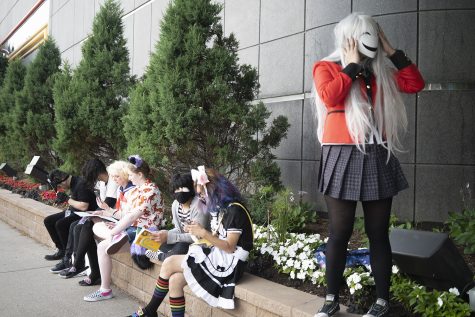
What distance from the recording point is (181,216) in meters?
3.93

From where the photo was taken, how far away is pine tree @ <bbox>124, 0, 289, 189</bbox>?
4953 millimetres

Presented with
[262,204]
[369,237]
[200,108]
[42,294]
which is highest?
[200,108]

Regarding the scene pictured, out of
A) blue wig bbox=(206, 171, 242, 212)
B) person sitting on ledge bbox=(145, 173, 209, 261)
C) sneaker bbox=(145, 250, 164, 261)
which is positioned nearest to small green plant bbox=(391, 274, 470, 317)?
blue wig bbox=(206, 171, 242, 212)

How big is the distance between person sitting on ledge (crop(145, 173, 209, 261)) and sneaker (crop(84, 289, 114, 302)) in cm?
79

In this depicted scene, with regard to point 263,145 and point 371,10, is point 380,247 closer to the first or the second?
point 263,145

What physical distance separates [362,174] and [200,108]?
108 inches

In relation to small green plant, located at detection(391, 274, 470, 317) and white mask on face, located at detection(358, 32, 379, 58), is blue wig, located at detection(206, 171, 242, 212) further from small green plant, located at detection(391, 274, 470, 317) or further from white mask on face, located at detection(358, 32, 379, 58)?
white mask on face, located at detection(358, 32, 379, 58)

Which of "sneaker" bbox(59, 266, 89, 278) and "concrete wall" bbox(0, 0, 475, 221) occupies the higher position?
"concrete wall" bbox(0, 0, 475, 221)

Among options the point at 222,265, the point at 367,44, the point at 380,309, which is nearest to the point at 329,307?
the point at 380,309

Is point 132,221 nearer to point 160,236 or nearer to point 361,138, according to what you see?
point 160,236

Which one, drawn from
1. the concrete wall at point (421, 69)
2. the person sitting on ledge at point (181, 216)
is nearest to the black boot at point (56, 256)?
the person sitting on ledge at point (181, 216)

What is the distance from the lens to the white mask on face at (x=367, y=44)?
2.46m

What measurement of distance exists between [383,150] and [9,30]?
27378 mm

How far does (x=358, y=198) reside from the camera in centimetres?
245
